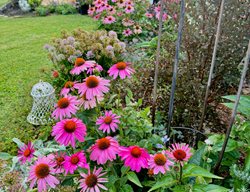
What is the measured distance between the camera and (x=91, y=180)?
114 cm

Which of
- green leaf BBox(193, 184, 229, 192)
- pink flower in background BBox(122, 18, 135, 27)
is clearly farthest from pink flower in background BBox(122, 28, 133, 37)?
green leaf BBox(193, 184, 229, 192)

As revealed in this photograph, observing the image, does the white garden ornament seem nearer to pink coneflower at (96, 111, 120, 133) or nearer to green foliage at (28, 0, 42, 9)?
pink coneflower at (96, 111, 120, 133)

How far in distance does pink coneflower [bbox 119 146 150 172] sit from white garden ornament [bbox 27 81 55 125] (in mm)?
1382

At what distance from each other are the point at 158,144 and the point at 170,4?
167 centimetres

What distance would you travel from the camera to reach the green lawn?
252 cm

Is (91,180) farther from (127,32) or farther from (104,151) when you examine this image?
(127,32)

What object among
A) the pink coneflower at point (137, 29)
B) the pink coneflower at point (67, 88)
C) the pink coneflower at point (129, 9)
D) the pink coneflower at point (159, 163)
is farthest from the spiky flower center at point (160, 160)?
the pink coneflower at point (129, 9)

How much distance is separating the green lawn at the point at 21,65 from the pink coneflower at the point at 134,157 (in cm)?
131

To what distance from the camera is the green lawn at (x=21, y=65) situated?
2517mm

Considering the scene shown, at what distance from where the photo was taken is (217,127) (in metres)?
2.15

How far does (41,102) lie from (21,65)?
69.2 inches

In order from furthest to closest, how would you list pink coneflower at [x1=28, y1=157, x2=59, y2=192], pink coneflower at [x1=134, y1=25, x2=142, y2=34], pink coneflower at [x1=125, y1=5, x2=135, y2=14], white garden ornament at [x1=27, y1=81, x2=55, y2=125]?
pink coneflower at [x1=125, y1=5, x2=135, y2=14], pink coneflower at [x1=134, y1=25, x2=142, y2=34], white garden ornament at [x1=27, y1=81, x2=55, y2=125], pink coneflower at [x1=28, y1=157, x2=59, y2=192]

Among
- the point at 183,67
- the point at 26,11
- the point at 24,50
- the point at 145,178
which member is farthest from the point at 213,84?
the point at 26,11

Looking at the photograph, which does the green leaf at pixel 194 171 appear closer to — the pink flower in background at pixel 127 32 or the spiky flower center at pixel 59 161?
the spiky flower center at pixel 59 161
